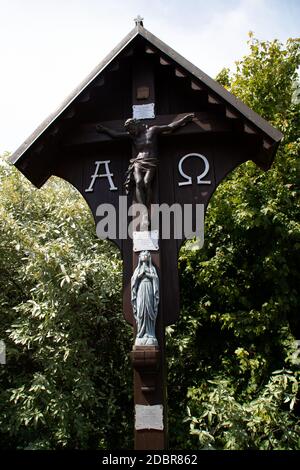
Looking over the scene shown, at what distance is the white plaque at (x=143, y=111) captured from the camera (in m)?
4.26

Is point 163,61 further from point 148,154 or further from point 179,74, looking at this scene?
point 148,154

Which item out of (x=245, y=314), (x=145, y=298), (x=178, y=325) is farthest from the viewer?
(x=178, y=325)

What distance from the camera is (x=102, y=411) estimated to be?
596 cm

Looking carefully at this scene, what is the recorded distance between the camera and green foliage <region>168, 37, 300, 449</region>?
5.42 meters

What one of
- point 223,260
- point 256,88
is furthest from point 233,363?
point 256,88

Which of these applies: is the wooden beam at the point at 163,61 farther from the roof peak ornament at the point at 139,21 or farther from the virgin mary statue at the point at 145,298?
the virgin mary statue at the point at 145,298

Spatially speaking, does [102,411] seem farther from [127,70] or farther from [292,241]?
[127,70]

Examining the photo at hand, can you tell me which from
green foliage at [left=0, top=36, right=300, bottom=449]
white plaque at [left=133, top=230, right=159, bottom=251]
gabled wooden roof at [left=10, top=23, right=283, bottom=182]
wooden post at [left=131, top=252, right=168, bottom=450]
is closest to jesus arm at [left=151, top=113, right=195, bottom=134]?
gabled wooden roof at [left=10, top=23, right=283, bottom=182]

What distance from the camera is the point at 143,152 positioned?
4.06 m

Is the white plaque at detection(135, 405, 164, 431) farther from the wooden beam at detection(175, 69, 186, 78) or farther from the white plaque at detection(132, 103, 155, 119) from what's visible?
the wooden beam at detection(175, 69, 186, 78)

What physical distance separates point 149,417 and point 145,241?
4.91ft

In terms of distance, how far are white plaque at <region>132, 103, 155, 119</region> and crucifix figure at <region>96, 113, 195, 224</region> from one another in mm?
104

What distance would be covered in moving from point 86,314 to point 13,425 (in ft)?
5.67

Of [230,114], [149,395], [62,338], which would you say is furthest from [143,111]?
[62,338]
